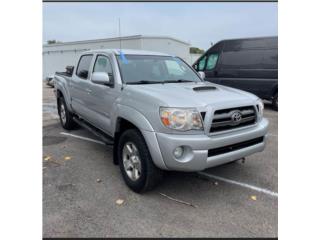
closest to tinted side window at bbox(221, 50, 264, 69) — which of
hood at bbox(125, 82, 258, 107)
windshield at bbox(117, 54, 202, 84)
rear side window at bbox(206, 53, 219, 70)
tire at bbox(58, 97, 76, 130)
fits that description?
rear side window at bbox(206, 53, 219, 70)

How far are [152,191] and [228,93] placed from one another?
1.64m

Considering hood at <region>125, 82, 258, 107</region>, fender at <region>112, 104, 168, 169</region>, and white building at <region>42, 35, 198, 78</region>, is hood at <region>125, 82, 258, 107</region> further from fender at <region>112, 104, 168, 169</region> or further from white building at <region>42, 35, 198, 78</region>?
white building at <region>42, 35, 198, 78</region>

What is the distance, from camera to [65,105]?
6.21m

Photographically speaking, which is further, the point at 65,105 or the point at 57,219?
the point at 65,105

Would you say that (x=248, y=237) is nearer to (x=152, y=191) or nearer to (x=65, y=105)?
(x=152, y=191)

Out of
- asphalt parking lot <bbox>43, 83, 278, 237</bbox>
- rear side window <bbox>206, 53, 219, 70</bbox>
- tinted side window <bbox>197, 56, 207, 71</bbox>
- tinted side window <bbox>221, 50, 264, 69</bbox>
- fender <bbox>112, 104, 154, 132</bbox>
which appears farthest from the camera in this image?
tinted side window <bbox>197, 56, 207, 71</bbox>

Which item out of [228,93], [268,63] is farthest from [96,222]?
[268,63]

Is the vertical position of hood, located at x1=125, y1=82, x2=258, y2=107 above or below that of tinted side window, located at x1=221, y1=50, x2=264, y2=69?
below

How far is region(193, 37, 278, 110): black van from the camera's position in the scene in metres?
8.74

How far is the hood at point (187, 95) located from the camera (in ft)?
9.59

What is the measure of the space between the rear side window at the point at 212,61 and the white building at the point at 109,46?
9.81m

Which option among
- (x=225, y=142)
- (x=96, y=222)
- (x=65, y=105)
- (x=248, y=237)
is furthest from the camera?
(x=65, y=105)

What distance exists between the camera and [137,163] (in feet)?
10.9

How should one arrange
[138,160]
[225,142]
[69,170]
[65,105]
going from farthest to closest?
[65,105]
[69,170]
[138,160]
[225,142]
